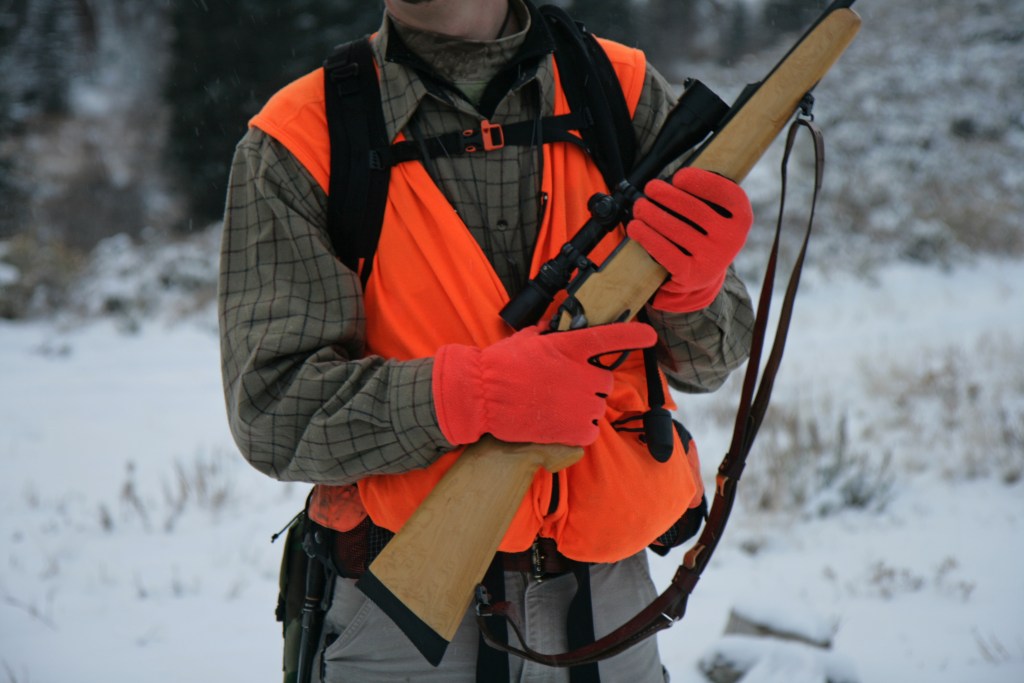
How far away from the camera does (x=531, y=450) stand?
56.8 inches

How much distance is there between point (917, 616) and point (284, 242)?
310 cm

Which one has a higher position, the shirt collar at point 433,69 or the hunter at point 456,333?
the shirt collar at point 433,69

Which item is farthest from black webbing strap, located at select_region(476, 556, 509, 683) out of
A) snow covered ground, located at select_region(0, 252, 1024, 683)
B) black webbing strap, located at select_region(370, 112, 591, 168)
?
snow covered ground, located at select_region(0, 252, 1024, 683)

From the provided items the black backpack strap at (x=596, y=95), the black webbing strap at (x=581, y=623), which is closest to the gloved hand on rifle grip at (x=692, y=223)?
the black backpack strap at (x=596, y=95)

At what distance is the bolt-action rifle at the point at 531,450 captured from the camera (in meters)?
1.40

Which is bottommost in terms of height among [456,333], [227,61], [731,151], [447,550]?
[447,550]

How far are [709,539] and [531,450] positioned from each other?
0.45 metres

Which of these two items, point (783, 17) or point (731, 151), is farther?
point (783, 17)

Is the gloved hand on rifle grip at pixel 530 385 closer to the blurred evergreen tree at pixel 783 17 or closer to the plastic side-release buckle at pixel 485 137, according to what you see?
the plastic side-release buckle at pixel 485 137

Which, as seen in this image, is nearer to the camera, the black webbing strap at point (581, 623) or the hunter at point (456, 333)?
the hunter at point (456, 333)

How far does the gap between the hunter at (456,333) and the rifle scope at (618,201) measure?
0.04m

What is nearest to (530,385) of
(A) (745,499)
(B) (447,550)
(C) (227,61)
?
(B) (447,550)

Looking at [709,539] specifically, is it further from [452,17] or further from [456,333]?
[452,17]

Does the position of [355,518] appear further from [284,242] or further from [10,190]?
[10,190]
